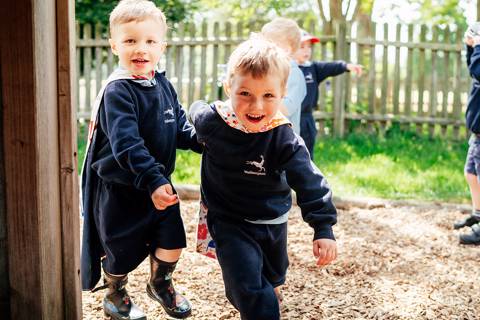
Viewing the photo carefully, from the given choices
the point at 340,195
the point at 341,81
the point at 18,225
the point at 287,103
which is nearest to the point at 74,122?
the point at 18,225

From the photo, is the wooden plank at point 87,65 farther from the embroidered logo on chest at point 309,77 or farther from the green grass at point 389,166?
the embroidered logo on chest at point 309,77


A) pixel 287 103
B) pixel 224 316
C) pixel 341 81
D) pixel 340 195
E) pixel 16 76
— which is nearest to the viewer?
pixel 16 76

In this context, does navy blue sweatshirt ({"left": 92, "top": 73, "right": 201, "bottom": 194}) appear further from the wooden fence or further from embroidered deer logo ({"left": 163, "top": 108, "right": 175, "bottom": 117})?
the wooden fence

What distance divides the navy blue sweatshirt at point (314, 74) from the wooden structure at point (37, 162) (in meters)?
3.79

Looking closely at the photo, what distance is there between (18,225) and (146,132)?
81 centimetres

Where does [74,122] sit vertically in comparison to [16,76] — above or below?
below

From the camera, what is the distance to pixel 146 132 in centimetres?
327

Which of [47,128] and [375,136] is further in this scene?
[375,136]

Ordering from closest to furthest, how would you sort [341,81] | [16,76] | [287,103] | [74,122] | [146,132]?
[16,76] < [74,122] < [146,132] < [287,103] < [341,81]

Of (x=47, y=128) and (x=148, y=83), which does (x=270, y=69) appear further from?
(x=47, y=128)

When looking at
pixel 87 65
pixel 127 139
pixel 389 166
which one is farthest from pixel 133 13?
pixel 87 65

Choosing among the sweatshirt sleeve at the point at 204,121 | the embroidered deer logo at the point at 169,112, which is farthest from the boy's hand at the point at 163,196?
the embroidered deer logo at the point at 169,112

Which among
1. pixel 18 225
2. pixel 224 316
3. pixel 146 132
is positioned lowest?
pixel 224 316

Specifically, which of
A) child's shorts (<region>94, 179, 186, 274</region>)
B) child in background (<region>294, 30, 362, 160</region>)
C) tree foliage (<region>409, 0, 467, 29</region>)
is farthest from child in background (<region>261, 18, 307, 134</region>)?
tree foliage (<region>409, 0, 467, 29</region>)
